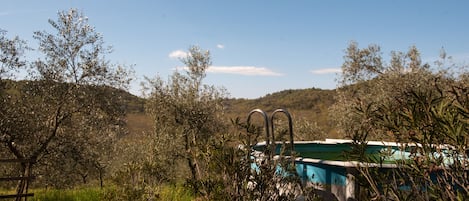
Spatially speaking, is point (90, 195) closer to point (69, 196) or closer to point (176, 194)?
point (69, 196)

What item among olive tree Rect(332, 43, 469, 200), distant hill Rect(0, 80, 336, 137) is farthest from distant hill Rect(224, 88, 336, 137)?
olive tree Rect(332, 43, 469, 200)

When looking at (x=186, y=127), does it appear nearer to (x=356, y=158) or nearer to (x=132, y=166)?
(x=132, y=166)

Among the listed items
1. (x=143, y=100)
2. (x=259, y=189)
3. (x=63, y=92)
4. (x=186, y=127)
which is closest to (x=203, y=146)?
(x=259, y=189)

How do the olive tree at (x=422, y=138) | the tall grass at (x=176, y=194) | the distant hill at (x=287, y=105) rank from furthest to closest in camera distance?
the distant hill at (x=287, y=105)
the tall grass at (x=176, y=194)
the olive tree at (x=422, y=138)

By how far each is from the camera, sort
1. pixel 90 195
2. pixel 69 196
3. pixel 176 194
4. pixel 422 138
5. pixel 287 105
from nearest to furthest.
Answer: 1. pixel 422 138
2. pixel 176 194
3. pixel 90 195
4. pixel 69 196
5. pixel 287 105

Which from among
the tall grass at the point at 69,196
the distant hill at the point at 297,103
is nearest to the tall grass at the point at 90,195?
the tall grass at the point at 69,196

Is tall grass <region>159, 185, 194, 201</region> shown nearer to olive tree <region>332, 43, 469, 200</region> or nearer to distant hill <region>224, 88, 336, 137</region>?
olive tree <region>332, 43, 469, 200</region>

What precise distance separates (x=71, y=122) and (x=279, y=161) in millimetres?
12026

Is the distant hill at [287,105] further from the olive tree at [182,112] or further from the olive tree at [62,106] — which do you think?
the olive tree at [62,106]

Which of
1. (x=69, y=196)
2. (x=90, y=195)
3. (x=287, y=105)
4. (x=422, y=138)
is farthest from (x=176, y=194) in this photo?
(x=287, y=105)

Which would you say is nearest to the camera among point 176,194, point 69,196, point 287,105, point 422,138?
point 422,138

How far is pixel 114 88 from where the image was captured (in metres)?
15.1

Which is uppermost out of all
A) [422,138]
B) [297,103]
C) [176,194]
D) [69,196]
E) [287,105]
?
[297,103]

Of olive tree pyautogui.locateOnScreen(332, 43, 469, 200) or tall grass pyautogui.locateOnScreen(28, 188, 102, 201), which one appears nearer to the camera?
olive tree pyautogui.locateOnScreen(332, 43, 469, 200)
